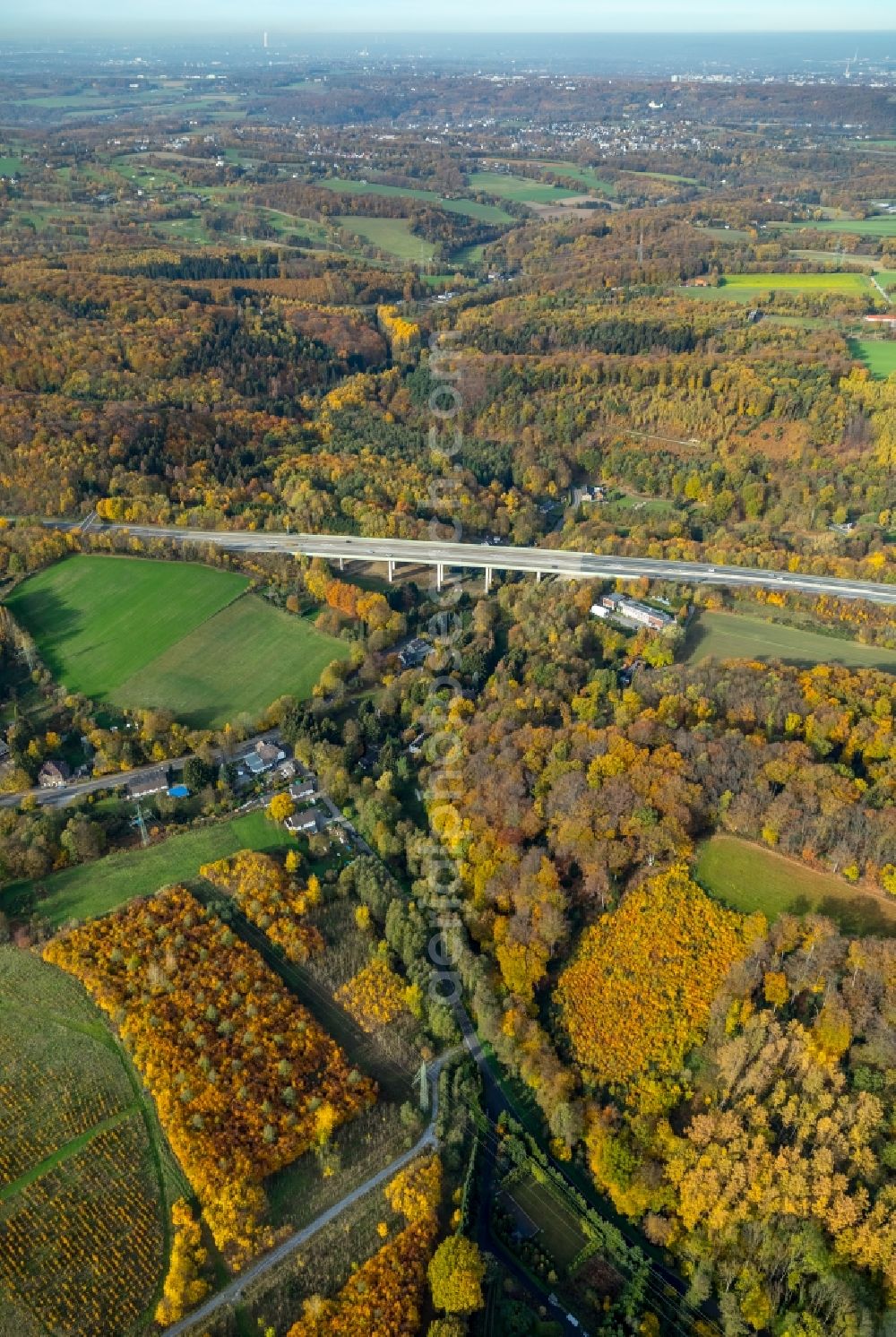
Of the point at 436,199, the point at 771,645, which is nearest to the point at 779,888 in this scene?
the point at 771,645

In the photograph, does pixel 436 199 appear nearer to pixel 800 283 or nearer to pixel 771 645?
pixel 800 283

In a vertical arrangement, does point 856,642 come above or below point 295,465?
below

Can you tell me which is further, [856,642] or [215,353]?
[215,353]

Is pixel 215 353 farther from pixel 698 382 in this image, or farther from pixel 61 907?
pixel 61 907

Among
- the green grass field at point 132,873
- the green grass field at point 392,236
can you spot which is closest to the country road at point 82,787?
the green grass field at point 132,873

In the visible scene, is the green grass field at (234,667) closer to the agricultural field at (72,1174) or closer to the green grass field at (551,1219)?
the agricultural field at (72,1174)

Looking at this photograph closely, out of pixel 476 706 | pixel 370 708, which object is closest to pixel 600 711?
pixel 476 706

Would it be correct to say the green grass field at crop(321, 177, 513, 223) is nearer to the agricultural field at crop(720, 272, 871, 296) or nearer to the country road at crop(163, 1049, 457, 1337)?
the agricultural field at crop(720, 272, 871, 296)
